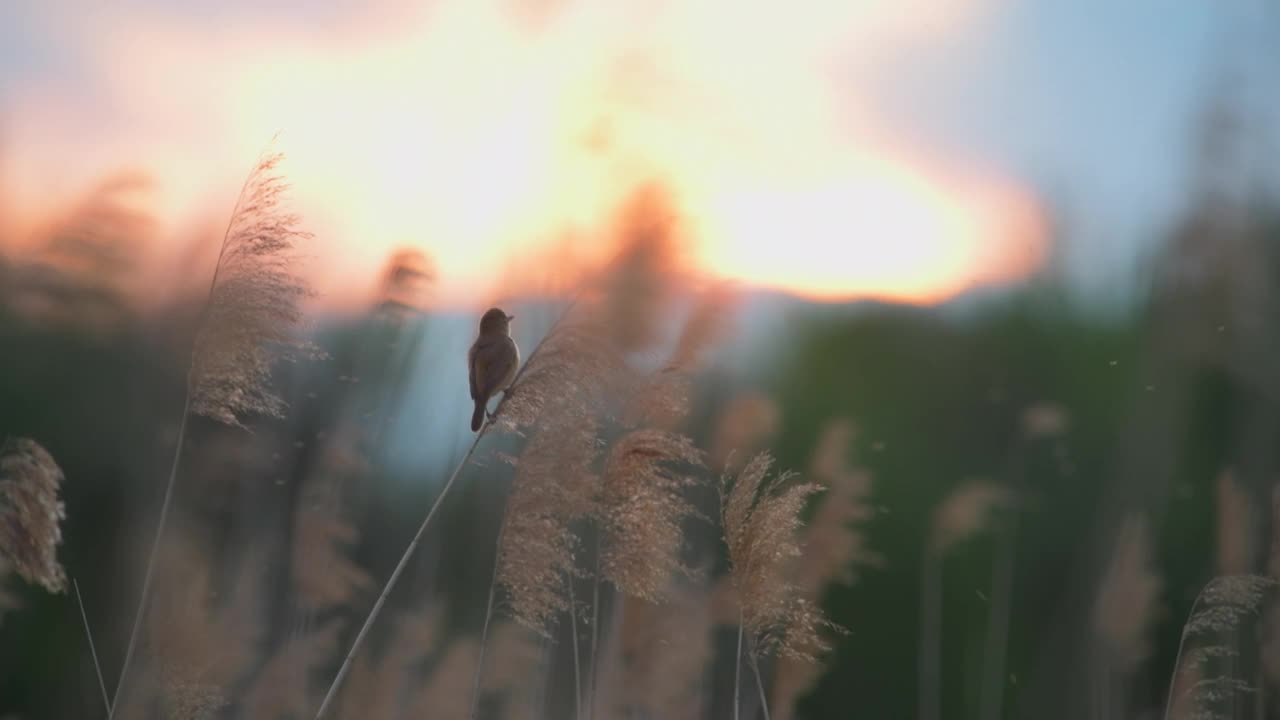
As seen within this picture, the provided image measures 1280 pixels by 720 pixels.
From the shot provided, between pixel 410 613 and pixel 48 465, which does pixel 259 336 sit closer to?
pixel 48 465

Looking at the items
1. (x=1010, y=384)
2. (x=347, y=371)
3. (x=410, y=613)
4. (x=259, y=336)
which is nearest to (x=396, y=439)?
A: (x=347, y=371)

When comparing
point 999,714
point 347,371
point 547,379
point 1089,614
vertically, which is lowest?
point 999,714

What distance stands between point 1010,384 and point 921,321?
173cm

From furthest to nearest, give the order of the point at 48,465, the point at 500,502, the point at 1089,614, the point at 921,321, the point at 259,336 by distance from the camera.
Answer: the point at 921,321, the point at 1089,614, the point at 500,502, the point at 259,336, the point at 48,465

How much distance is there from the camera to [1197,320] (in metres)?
7.94

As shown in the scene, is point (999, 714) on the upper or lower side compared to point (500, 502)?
lower

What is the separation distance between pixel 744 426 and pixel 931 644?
161 cm

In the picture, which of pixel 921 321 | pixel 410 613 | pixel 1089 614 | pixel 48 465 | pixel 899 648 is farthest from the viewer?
pixel 921 321

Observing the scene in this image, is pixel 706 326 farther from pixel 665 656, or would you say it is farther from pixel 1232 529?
pixel 1232 529

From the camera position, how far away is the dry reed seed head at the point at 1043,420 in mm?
6516

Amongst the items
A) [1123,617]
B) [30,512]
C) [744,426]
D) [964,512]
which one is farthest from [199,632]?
[1123,617]

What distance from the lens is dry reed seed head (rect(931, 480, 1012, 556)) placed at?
5.57 meters

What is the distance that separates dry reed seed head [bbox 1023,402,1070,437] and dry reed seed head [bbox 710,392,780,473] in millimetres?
2374

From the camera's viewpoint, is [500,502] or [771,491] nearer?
[771,491]
